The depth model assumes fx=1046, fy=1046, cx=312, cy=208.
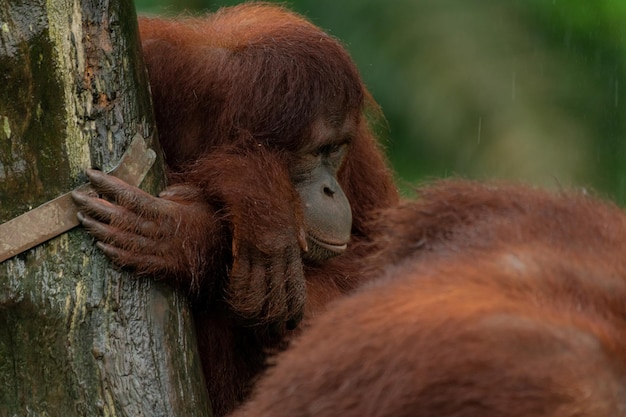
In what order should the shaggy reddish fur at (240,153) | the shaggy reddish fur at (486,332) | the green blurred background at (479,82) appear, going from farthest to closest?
the green blurred background at (479,82)
the shaggy reddish fur at (240,153)
the shaggy reddish fur at (486,332)

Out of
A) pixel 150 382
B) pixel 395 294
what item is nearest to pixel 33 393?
pixel 150 382

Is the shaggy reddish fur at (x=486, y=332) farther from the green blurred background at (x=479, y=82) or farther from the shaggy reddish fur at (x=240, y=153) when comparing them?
the green blurred background at (x=479, y=82)

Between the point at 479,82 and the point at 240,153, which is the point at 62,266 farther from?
the point at 479,82

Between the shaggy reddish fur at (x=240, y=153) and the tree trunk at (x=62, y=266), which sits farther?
the shaggy reddish fur at (x=240, y=153)

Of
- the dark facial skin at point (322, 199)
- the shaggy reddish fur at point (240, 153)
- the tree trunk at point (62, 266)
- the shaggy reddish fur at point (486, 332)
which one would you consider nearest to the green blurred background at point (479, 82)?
the shaggy reddish fur at point (240, 153)

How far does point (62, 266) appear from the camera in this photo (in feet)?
6.91

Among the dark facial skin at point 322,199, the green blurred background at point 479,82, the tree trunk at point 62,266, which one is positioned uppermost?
the tree trunk at point 62,266

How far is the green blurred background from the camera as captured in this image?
5.96m

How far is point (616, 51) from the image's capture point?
5.87m

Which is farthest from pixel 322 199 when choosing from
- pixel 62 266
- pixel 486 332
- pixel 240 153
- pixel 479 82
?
pixel 479 82

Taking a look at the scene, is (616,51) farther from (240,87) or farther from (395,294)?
(395,294)

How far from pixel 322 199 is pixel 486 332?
1.77 m

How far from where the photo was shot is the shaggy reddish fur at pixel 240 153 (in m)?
2.70

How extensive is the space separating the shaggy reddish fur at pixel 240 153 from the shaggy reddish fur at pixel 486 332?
0.97 meters
